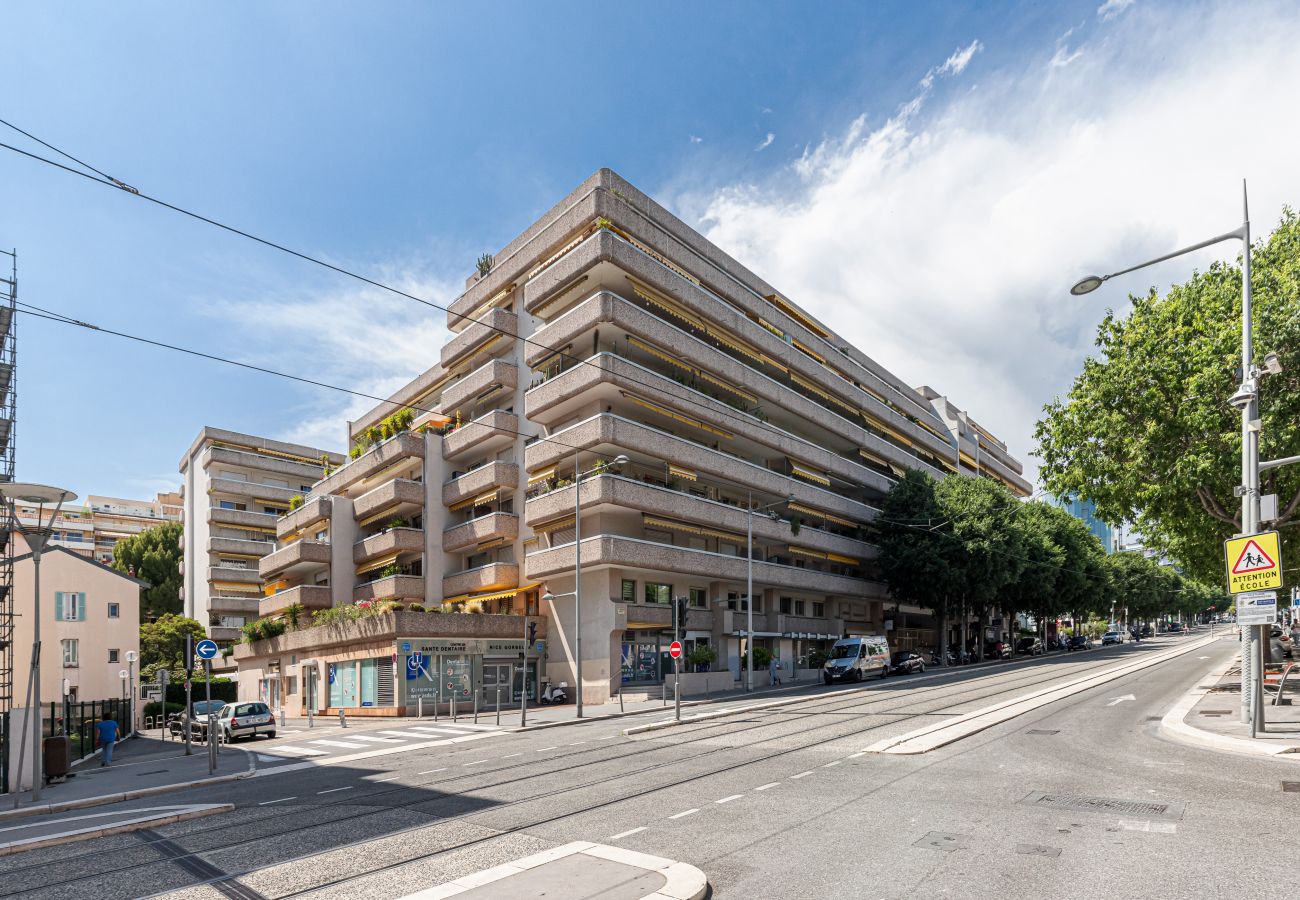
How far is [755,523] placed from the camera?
4319cm

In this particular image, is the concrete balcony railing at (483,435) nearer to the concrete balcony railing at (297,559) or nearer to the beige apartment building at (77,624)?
the concrete balcony railing at (297,559)

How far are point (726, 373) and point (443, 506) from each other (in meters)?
17.2

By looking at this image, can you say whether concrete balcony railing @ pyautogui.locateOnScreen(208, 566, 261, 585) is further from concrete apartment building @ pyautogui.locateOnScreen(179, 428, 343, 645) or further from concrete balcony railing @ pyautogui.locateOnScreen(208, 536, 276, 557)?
concrete balcony railing @ pyautogui.locateOnScreen(208, 536, 276, 557)

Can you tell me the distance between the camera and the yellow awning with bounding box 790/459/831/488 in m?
47.8

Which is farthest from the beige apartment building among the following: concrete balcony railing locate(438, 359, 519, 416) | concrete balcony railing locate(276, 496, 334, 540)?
concrete balcony railing locate(438, 359, 519, 416)

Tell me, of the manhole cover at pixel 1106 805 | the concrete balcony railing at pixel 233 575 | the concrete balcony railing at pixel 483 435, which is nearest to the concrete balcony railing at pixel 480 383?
the concrete balcony railing at pixel 483 435

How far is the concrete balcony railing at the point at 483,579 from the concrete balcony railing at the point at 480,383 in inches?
366

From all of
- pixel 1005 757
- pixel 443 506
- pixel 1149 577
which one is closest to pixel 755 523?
pixel 443 506

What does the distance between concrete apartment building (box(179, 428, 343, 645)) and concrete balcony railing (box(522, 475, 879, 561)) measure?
99.7ft

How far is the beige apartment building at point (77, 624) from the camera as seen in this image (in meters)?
38.4

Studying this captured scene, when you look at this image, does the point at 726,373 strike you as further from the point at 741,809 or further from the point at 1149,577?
the point at 1149,577

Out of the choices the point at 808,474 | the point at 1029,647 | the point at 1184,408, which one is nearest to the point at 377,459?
the point at 808,474

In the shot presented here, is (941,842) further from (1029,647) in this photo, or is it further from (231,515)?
(1029,647)

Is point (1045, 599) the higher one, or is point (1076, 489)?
point (1076, 489)
